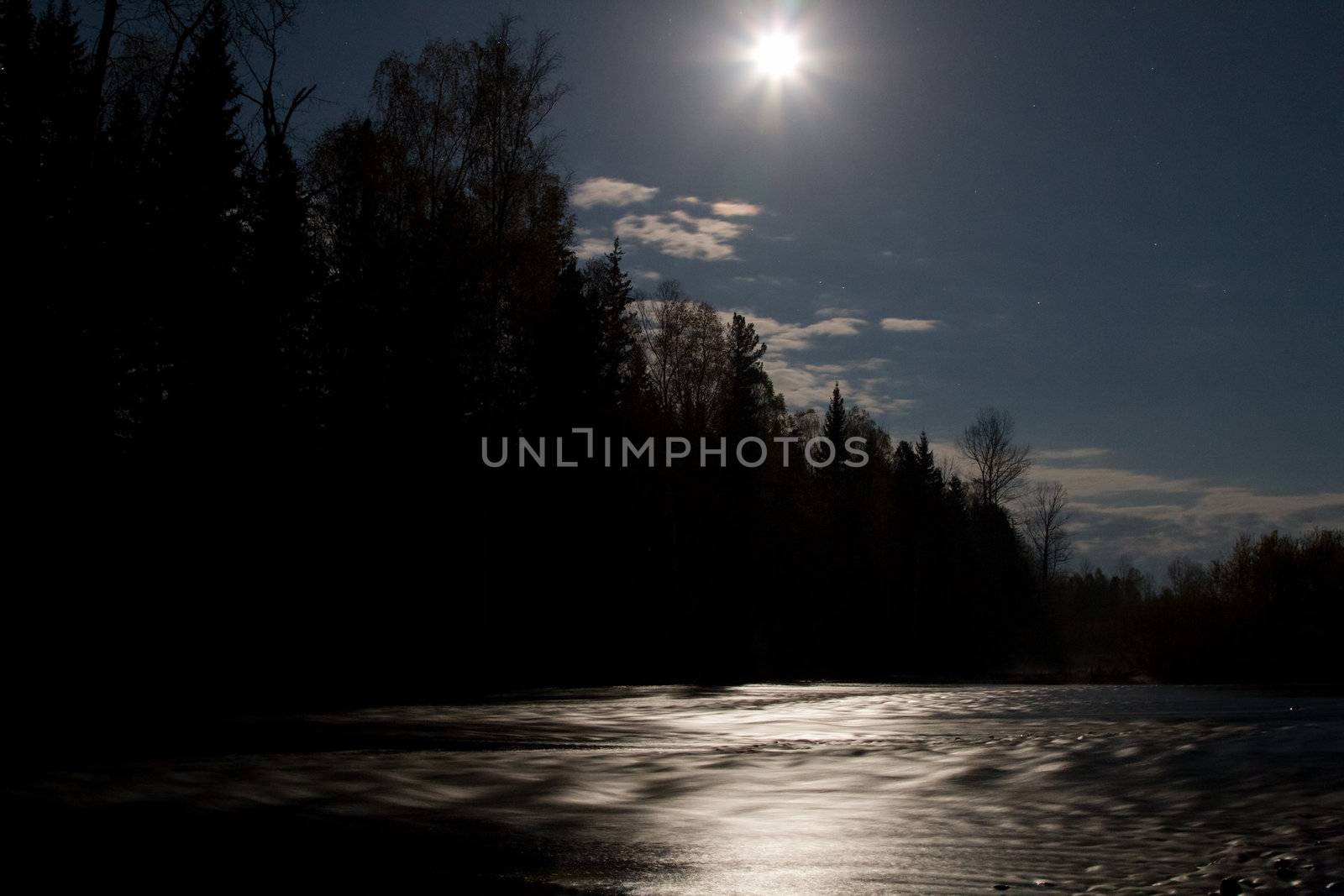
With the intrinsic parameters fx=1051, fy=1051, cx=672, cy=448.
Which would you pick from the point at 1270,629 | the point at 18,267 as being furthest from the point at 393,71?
the point at 1270,629

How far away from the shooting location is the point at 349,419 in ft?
92.9

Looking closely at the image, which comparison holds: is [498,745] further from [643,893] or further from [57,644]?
[57,644]

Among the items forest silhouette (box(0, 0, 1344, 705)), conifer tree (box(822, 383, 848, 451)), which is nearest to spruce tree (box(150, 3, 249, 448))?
forest silhouette (box(0, 0, 1344, 705))

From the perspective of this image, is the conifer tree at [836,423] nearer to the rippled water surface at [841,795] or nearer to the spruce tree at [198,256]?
the spruce tree at [198,256]

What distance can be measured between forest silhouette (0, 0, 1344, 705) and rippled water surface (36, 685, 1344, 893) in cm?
831

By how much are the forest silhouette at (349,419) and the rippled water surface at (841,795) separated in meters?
8.31

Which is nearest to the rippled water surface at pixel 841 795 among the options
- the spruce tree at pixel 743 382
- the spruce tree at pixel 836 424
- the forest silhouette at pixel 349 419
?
the forest silhouette at pixel 349 419

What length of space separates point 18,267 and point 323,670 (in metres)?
10.6

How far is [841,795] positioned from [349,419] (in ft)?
82.1

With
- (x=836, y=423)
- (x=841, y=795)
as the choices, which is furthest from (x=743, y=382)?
(x=841, y=795)

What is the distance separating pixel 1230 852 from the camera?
147 inches

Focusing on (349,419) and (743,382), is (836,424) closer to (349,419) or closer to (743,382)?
(743,382)

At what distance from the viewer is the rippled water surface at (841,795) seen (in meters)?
3.55

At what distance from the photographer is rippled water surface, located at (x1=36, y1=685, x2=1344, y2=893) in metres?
3.55
